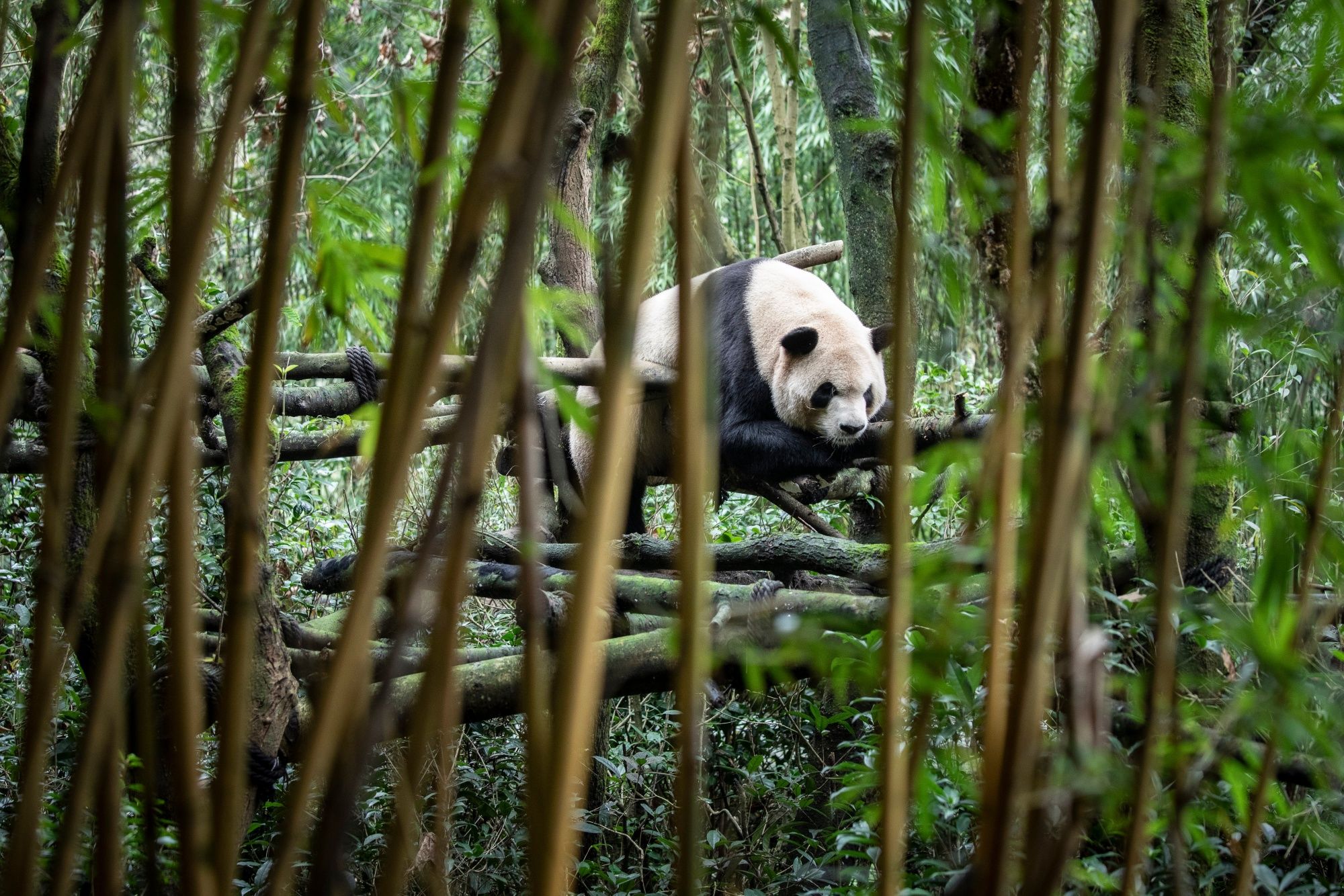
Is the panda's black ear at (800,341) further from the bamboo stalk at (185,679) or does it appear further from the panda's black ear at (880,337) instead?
the bamboo stalk at (185,679)

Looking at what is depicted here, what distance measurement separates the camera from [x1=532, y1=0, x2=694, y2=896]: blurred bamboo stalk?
55 centimetres

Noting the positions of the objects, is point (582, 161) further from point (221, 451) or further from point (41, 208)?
point (41, 208)

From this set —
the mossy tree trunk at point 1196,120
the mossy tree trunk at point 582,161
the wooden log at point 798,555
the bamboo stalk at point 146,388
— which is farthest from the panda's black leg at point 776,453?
the bamboo stalk at point 146,388

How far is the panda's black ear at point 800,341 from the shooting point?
3842mm

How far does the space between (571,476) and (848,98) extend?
1.84 meters

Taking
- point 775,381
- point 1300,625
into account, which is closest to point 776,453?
point 775,381

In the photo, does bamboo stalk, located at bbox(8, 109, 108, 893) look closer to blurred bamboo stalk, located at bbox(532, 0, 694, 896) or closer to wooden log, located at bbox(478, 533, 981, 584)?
blurred bamboo stalk, located at bbox(532, 0, 694, 896)

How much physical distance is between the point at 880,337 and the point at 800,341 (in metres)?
0.32

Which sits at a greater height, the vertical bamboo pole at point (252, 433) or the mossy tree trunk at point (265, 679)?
the vertical bamboo pole at point (252, 433)

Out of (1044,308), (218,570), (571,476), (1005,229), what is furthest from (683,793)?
(571,476)

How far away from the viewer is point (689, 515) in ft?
1.97

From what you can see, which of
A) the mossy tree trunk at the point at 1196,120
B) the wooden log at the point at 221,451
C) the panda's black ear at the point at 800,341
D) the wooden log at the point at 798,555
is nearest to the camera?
the mossy tree trunk at the point at 1196,120

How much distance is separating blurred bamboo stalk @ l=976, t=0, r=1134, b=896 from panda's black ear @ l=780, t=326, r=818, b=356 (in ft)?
10.5

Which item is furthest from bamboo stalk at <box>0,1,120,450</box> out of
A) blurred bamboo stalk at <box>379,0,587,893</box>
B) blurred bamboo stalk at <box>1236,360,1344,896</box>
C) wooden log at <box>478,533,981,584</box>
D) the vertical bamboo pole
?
wooden log at <box>478,533,981,584</box>
